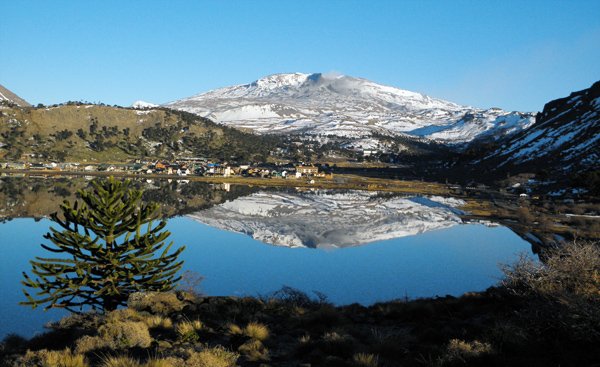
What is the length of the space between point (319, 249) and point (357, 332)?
28.2m

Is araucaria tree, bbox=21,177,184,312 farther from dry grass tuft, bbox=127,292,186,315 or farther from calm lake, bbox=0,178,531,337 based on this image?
calm lake, bbox=0,178,531,337

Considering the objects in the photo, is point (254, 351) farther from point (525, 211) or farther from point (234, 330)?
point (525, 211)

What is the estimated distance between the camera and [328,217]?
2191 inches

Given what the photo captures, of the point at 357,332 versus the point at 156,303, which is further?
the point at 156,303

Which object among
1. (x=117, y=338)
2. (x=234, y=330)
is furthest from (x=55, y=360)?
(x=234, y=330)

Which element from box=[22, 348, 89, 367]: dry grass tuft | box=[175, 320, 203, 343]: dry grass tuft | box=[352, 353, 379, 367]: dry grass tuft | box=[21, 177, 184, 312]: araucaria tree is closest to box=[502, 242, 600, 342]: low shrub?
box=[352, 353, 379, 367]: dry grass tuft

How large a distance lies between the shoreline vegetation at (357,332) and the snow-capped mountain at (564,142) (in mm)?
67287

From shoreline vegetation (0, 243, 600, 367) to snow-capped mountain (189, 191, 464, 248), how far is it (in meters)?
27.4

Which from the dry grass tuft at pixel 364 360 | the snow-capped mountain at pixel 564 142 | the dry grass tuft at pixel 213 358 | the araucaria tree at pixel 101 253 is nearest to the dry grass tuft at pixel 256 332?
the dry grass tuft at pixel 213 358

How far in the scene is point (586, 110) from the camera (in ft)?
323

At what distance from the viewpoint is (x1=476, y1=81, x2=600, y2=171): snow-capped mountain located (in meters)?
76.1

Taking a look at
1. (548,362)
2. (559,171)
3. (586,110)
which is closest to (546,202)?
(559,171)

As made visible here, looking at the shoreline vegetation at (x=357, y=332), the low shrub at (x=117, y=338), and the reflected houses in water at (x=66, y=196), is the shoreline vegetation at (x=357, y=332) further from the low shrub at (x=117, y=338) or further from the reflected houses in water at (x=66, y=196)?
the reflected houses in water at (x=66, y=196)

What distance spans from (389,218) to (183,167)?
77484 mm
